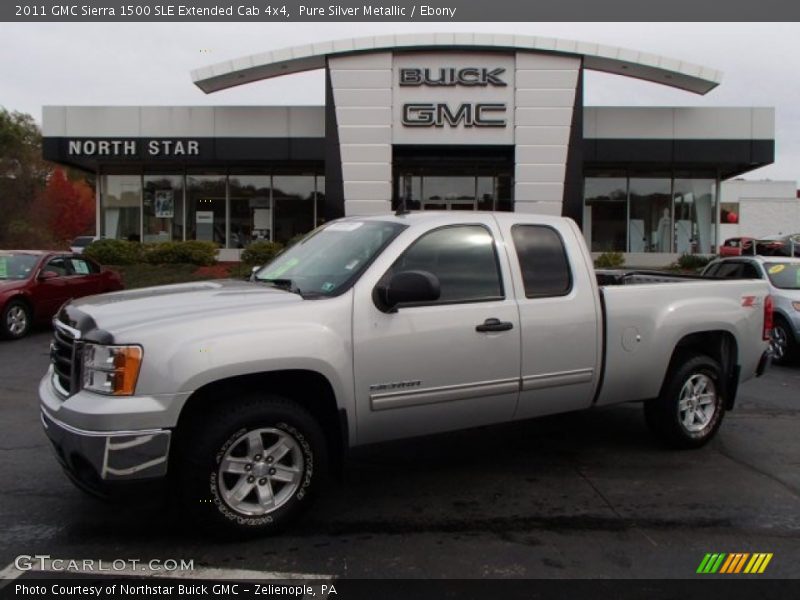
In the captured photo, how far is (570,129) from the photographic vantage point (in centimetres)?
2164

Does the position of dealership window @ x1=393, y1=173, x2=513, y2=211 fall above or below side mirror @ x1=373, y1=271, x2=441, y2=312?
above

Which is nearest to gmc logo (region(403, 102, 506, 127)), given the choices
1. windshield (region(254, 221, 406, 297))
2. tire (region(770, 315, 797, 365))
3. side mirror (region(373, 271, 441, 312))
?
tire (region(770, 315, 797, 365))

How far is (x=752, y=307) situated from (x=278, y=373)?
426 centimetres

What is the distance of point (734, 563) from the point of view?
373 centimetres

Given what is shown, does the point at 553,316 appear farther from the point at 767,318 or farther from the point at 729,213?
the point at 729,213

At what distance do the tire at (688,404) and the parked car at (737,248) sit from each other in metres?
26.8

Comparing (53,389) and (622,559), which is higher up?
(53,389)

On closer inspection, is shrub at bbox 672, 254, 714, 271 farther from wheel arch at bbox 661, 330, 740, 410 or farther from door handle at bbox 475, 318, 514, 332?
door handle at bbox 475, 318, 514, 332

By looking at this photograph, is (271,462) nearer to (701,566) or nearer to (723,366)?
(701,566)

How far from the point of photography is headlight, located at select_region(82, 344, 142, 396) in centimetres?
355

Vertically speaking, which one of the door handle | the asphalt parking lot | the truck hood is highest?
the truck hood

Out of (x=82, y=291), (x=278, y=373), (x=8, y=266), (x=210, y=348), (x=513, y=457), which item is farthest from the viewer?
(x=82, y=291)

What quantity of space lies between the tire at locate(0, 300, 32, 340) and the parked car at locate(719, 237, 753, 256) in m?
27.3

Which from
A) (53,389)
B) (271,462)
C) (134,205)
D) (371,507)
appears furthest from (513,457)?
(134,205)
